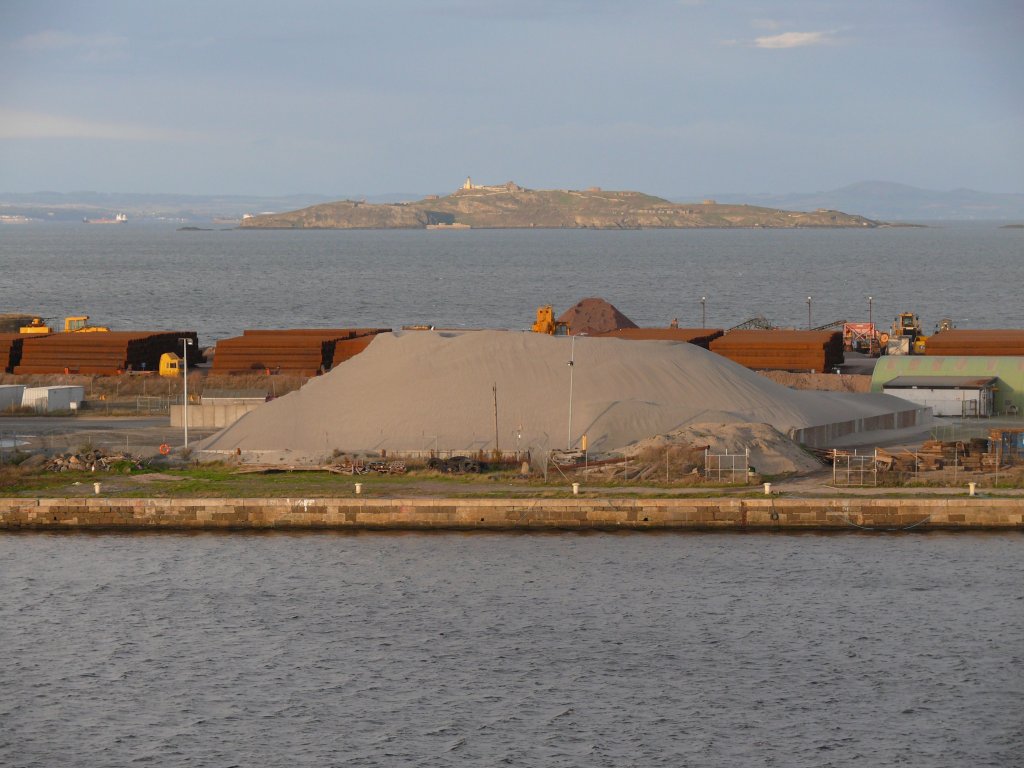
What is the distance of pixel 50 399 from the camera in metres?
66.6

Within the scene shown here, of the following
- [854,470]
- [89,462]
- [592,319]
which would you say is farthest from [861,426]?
[592,319]

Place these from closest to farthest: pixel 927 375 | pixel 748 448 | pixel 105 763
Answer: pixel 105 763 < pixel 748 448 < pixel 927 375

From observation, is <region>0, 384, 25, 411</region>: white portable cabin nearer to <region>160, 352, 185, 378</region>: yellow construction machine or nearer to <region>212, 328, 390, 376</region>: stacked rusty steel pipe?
<region>160, 352, 185, 378</region>: yellow construction machine

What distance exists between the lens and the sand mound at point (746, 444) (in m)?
50.3

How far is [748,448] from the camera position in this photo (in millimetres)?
50562

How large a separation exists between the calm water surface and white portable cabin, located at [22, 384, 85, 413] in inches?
812

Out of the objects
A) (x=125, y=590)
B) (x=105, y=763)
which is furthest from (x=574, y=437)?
(x=105, y=763)

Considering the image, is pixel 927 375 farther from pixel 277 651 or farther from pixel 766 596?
pixel 277 651

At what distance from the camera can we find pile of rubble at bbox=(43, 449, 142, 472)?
51719mm

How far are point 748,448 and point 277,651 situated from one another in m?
20.5

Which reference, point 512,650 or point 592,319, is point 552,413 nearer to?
point 512,650

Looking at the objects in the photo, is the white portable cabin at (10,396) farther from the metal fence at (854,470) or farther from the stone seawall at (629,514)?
the metal fence at (854,470)

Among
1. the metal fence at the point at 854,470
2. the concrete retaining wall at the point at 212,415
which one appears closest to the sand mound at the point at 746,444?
the metal fence at the point at 854,470

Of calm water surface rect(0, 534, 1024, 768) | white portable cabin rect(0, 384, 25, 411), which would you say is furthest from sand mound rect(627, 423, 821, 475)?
white portable cabin rect(0, 384, 25, 411)
